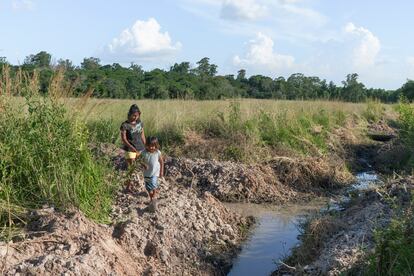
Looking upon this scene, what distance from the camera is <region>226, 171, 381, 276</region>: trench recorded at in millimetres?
7332

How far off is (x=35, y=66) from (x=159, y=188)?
112 inches

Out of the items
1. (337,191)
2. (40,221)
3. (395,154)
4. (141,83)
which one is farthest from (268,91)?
(40,221)

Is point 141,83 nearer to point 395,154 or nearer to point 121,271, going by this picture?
point 395,154

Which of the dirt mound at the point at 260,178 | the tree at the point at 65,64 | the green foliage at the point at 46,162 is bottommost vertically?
the dirt mound at the point at 260,178

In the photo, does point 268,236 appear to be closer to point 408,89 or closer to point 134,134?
point 134,134

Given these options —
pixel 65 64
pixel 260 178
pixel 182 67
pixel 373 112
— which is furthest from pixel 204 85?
pixel 65 64

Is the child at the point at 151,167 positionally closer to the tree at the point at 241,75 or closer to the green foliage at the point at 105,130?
the green foliage at the point at 105,130

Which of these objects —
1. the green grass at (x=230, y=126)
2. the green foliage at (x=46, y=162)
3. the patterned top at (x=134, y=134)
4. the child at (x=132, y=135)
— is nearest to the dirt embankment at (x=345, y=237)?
the green foliage at (x=46, y=162)

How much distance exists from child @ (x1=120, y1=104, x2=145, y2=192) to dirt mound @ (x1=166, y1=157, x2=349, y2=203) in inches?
61.6

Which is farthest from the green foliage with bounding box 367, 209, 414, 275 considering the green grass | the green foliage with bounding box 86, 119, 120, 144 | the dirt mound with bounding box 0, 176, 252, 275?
the green foliage with bounding box 86, 119, 120, 144

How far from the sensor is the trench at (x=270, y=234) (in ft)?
24.1

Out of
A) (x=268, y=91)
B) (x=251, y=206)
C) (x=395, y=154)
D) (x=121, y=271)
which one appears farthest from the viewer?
(x=268, y=91)

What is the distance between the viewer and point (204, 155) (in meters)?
14.0

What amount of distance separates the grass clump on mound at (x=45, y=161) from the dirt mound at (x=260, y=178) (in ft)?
13.6
